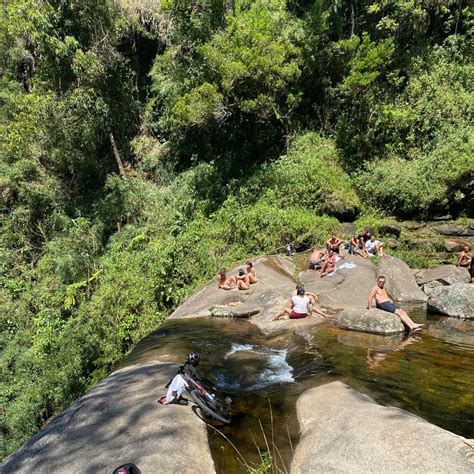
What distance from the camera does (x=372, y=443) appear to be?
14.1 feet

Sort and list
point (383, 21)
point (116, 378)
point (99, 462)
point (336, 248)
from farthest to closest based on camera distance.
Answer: point (383, 21)
point (336, 248)
point (116, 378)
point (99, 462)

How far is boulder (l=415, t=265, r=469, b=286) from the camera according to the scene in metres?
13.0

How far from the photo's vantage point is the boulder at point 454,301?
34.9 feet

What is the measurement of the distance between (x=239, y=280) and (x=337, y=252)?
4.03m

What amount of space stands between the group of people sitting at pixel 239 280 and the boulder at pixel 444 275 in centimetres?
579

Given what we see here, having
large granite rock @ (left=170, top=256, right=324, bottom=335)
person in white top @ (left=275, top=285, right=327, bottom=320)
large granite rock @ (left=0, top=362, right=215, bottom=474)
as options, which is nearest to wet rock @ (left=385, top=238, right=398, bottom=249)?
large granite rock @ (left=170, top=256, right=324, bottom=335)

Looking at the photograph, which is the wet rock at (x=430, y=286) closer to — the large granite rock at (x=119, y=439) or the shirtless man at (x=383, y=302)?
the shirtless man at (x=383, y=302)

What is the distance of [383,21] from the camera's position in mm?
21969

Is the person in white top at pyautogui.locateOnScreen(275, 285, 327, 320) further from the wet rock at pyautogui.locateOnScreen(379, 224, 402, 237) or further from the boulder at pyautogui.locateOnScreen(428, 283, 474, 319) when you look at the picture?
the wet rock at pyautogui.locateOnScreen(379, 224, 402, 237)

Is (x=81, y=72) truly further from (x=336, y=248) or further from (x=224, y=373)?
(x=224, y=373)

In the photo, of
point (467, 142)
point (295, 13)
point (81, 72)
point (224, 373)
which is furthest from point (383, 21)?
point (224, 373)

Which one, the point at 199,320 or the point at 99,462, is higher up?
the point at 99,462

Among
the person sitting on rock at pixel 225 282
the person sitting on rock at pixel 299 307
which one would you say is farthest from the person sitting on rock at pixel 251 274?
the person sitting on rock at pixel 299 307

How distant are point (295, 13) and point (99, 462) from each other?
27224 mm
